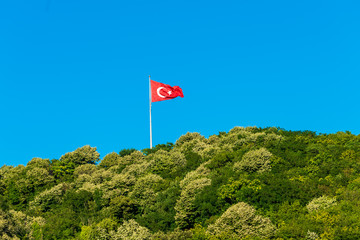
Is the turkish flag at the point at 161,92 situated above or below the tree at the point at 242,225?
above

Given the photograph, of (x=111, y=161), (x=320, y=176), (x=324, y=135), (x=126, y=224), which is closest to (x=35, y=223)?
(x=126, y=224)

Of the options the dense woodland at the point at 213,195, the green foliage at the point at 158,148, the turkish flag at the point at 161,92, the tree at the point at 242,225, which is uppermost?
the turkish flag at the point at 161,92

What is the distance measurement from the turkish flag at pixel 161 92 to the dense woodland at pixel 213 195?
12.0 metres

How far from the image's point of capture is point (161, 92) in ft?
316

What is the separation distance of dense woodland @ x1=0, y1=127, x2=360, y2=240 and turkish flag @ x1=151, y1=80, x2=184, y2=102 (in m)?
12.0

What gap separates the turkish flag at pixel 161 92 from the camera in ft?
313

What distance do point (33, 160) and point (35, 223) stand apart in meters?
34.9

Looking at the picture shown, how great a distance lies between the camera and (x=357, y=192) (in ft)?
194

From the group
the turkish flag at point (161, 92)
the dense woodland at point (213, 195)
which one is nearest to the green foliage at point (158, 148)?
the dense woodland at point (213, 195)

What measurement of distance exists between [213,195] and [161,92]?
1458 inches

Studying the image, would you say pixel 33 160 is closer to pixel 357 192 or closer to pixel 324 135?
pixel 324 135

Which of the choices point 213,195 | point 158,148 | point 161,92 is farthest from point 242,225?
point 158,148

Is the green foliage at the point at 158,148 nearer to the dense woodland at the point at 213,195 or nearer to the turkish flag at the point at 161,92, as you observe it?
the dense woodland at the point at 213,195

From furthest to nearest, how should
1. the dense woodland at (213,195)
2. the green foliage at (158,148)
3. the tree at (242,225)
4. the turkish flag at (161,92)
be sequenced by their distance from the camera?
1. the green foliage at (158,148)
2. the turkish flag at (161,92)
3. the dense woodland at (213,195)
4. the tree at (242,225)
